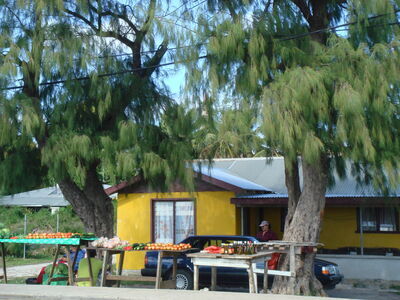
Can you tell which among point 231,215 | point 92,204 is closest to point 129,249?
point 92,204

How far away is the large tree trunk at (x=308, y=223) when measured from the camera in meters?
11.7

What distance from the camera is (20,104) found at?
467 inches

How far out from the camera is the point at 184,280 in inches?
547

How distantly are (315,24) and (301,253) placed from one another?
4.98 meters

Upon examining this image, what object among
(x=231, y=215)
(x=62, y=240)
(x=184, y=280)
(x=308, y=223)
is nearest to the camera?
(x=62, y=240)

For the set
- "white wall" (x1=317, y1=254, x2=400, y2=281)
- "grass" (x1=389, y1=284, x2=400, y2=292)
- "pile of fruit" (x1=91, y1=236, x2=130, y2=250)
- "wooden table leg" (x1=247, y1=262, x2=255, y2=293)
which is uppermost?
Answer: "pile of fruit" (x1=91, y1=236, x2=130, y2=250)

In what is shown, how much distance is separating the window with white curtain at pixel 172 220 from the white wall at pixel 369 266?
489 cm

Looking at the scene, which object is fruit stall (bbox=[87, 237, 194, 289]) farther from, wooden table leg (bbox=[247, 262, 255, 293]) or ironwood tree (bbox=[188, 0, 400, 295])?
ironwood tree (bbox=[188, 0, 400, 295])

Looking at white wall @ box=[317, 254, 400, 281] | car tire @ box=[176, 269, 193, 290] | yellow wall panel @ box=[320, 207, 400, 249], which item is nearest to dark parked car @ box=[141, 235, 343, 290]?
car tire @ box=[176, 269, 193, 290]

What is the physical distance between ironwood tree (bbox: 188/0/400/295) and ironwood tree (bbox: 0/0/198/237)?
148 cm

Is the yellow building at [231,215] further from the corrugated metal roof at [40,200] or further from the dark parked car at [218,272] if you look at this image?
the corrugated metal roof at [40,200]

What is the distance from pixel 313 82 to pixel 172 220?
10034 millimetres

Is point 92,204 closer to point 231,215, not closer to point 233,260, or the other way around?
point 233,260

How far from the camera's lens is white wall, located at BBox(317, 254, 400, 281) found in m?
16.1
